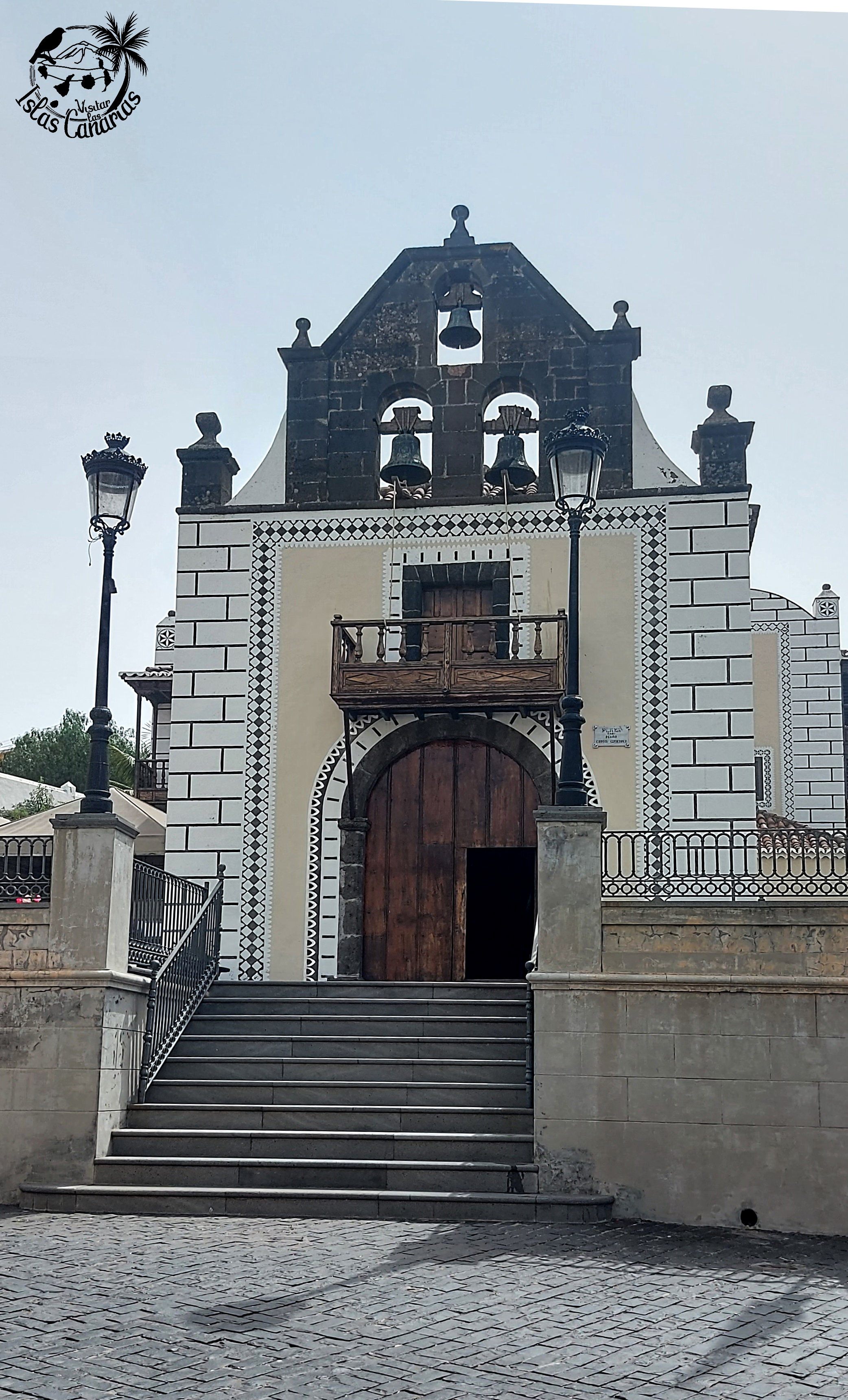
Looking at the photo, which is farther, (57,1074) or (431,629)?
(431,629)

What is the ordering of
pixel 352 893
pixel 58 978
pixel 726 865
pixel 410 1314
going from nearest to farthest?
pixel 410 1314
pixel 58 978
pixel 726 865
pixel 352 893

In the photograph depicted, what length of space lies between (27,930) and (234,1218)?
2.88 m

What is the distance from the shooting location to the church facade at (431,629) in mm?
16047

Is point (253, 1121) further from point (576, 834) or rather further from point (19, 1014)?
point (576, 834)

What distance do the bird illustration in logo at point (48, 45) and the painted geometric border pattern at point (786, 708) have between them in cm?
1505

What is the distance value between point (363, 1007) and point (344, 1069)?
1.45 metres

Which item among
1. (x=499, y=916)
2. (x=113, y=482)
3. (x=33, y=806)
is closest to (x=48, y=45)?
(x=113, y=482)

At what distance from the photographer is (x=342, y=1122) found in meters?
11.5

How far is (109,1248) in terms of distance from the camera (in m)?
9.00

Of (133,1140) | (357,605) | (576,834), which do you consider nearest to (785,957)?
(576,834)

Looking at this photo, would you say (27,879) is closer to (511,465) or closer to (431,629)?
(431,629)

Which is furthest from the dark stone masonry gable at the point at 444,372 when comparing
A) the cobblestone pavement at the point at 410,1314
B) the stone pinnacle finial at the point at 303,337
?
the cobblestone pavement at the point at 410,1314

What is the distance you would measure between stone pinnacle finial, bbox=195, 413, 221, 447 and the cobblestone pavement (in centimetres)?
1023

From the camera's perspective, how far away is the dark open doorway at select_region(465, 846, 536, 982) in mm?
18125
